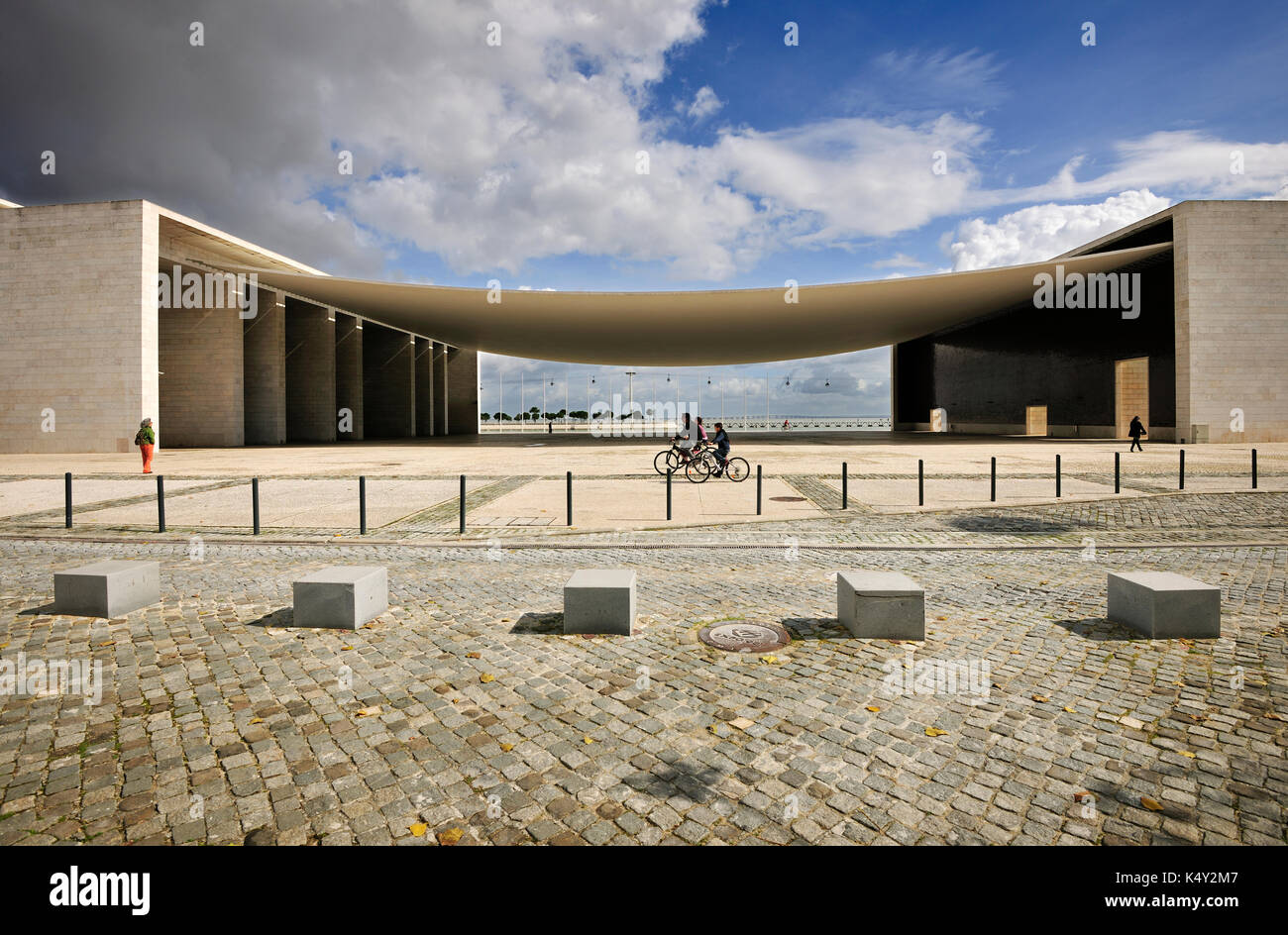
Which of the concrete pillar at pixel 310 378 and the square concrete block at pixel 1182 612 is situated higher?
the concrete pillar at pixel 310 378

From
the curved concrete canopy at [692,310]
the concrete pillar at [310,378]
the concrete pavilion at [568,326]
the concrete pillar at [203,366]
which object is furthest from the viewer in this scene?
the concrete pillar at [310,378]

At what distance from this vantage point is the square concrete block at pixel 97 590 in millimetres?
5805

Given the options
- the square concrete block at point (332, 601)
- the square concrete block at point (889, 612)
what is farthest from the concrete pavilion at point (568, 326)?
the square concrete block at point (889, 612)

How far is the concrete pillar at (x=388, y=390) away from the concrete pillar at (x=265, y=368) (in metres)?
13.7

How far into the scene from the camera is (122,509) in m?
12.6

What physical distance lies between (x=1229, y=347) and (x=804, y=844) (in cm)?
3713

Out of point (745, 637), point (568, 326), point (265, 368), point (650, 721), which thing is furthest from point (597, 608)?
point (568, 326)

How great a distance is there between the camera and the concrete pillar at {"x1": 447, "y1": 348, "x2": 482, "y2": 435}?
62281 millimetres

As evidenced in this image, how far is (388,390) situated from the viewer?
1922 inches

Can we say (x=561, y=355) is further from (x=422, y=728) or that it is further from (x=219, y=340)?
(x=422, y=728)

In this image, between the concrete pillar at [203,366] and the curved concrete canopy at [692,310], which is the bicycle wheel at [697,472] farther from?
the concrete pillar at [203,366]

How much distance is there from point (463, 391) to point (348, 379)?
67.4 ft
